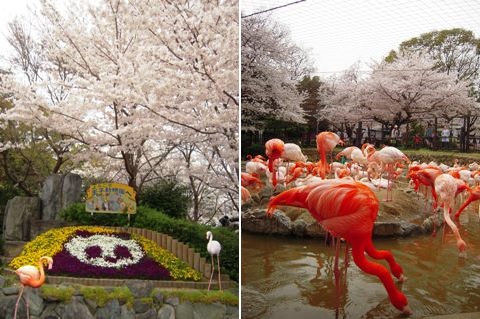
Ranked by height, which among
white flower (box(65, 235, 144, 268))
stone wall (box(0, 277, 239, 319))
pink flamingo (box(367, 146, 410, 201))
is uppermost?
pink flamingo (box(367, 146, 410, 201))

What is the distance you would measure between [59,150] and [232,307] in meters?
1.62

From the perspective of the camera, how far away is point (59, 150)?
11.2 ft

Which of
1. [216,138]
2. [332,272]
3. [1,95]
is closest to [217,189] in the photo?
[216,138]

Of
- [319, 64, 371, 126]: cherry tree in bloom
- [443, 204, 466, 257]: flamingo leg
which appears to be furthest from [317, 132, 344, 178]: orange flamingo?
[443, 204, 466, 257]: flamingo leg

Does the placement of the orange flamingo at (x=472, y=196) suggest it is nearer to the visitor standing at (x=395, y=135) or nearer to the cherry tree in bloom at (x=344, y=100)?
the visitor standing at (x=395, y=135)

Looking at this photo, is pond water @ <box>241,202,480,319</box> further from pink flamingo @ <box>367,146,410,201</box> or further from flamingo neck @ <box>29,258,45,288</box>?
flamingo neck @ <box>29,258,45,288</box>

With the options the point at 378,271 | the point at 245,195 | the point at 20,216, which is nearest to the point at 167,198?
the point at 245,195

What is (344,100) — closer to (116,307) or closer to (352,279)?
(352,279)

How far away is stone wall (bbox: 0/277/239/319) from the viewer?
9.68 ft

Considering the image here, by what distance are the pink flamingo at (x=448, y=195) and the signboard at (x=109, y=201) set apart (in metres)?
1.92

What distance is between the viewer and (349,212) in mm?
2418

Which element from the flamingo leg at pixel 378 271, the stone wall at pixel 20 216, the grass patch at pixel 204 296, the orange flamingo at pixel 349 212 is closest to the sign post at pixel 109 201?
the stone wall at pixel 20 216

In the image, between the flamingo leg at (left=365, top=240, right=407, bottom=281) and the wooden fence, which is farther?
the wooden fence

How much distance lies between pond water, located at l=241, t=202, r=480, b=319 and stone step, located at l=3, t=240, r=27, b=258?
144cm
